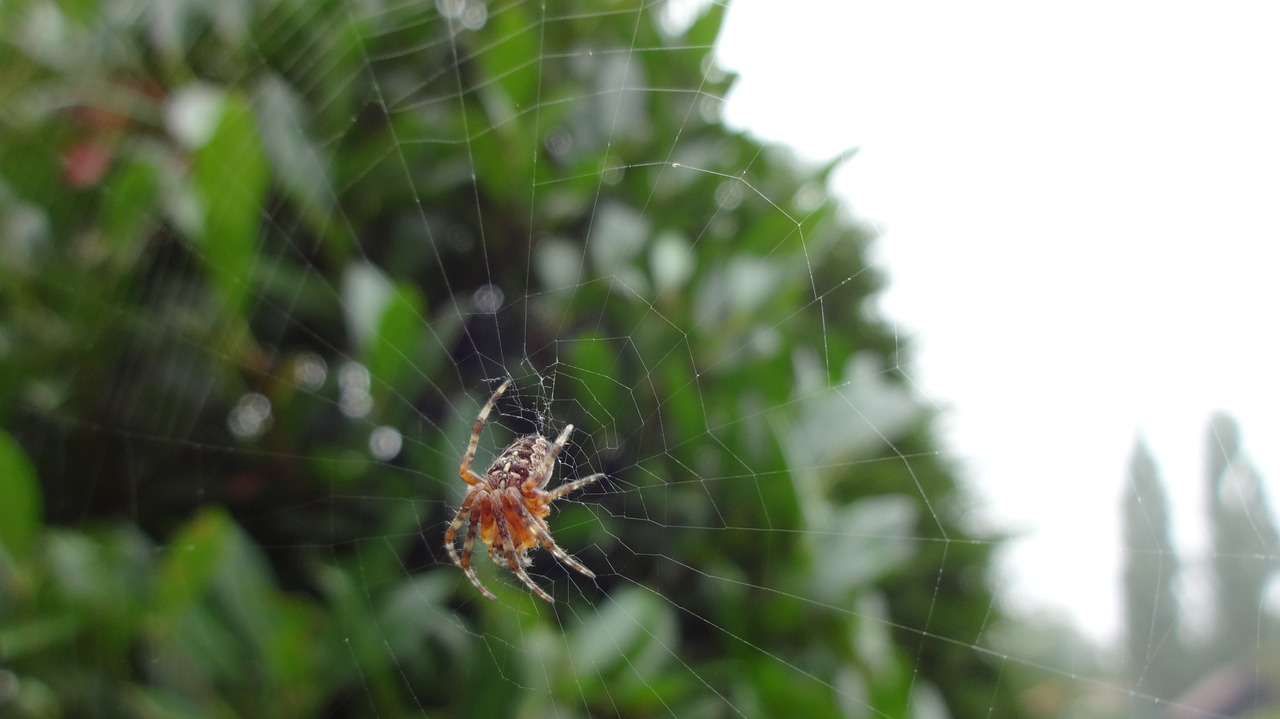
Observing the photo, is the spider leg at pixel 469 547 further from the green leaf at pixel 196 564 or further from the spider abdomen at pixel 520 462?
the green leaf at pixel 196 564

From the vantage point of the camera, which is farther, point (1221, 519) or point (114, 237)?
point (114, 237)

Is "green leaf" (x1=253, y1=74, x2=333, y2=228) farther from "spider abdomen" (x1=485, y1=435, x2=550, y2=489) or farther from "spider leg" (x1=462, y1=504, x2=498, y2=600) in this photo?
"spider leg" (x1=462, y1=504, x2=498, y2=600)

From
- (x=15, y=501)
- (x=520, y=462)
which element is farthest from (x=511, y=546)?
(x=15, y=501)

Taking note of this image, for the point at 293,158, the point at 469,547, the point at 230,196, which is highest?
the point at 293,158

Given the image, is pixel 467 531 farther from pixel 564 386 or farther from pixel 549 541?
pixel 564 386

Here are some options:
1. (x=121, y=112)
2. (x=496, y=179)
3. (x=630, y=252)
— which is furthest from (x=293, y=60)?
(x=630, y=252)

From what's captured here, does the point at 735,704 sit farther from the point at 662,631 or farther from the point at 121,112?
the point at 121,112
